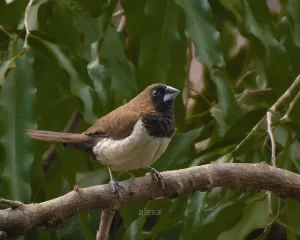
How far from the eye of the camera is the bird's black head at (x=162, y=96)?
5.72ft

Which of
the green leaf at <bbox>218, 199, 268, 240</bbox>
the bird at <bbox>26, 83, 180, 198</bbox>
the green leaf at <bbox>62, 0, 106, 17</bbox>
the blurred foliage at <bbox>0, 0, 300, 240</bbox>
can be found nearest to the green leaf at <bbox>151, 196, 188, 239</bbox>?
the blurred foliage at <bbox>0, 0, 300, 240</bbox>

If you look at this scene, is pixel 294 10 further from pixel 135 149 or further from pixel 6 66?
pixel 6 66

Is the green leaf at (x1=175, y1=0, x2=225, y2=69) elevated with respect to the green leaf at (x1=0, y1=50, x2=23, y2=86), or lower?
lower

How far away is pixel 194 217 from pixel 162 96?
0.95 ft

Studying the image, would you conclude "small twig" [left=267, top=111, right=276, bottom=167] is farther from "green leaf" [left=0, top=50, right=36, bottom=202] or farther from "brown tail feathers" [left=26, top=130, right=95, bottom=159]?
"green leaf" [left=0, top=50, right=36, bottom=202]

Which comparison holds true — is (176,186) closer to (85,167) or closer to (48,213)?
(48,213)

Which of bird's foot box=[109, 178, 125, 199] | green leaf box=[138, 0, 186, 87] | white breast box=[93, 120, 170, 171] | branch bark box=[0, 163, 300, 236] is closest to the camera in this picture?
branch bark box=[0, 163, 300, 236]

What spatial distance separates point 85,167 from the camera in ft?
6.88

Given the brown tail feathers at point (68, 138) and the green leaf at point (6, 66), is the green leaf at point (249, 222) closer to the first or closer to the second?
the brown tail feathers at point (68, 138)

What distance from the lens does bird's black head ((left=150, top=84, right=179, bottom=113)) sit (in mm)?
1744

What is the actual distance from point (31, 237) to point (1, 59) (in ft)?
1.67

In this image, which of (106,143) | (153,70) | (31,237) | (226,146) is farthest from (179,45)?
(31,237)

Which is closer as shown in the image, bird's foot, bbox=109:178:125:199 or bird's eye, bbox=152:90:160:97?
bird's foot, bbox=109:178:125:199

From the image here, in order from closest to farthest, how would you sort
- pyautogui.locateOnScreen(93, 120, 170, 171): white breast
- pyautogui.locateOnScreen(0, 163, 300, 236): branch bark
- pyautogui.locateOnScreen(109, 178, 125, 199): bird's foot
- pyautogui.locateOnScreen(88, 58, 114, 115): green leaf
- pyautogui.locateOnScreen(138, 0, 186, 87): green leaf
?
pyautogui.locateOnScreen(0, 163, 300, 236): branch bark, pyautogui.locateOnScreen(109, 178, 125, 199): bird's foot, pyautogui.locateOnScreen(93, 120, 170, 171): white breast, pyautogui.locateOnScreen(88, 58, 114, 115): green leaf, pyautogui.locateOnScreen(138, 0, 186, 87): green leaf
